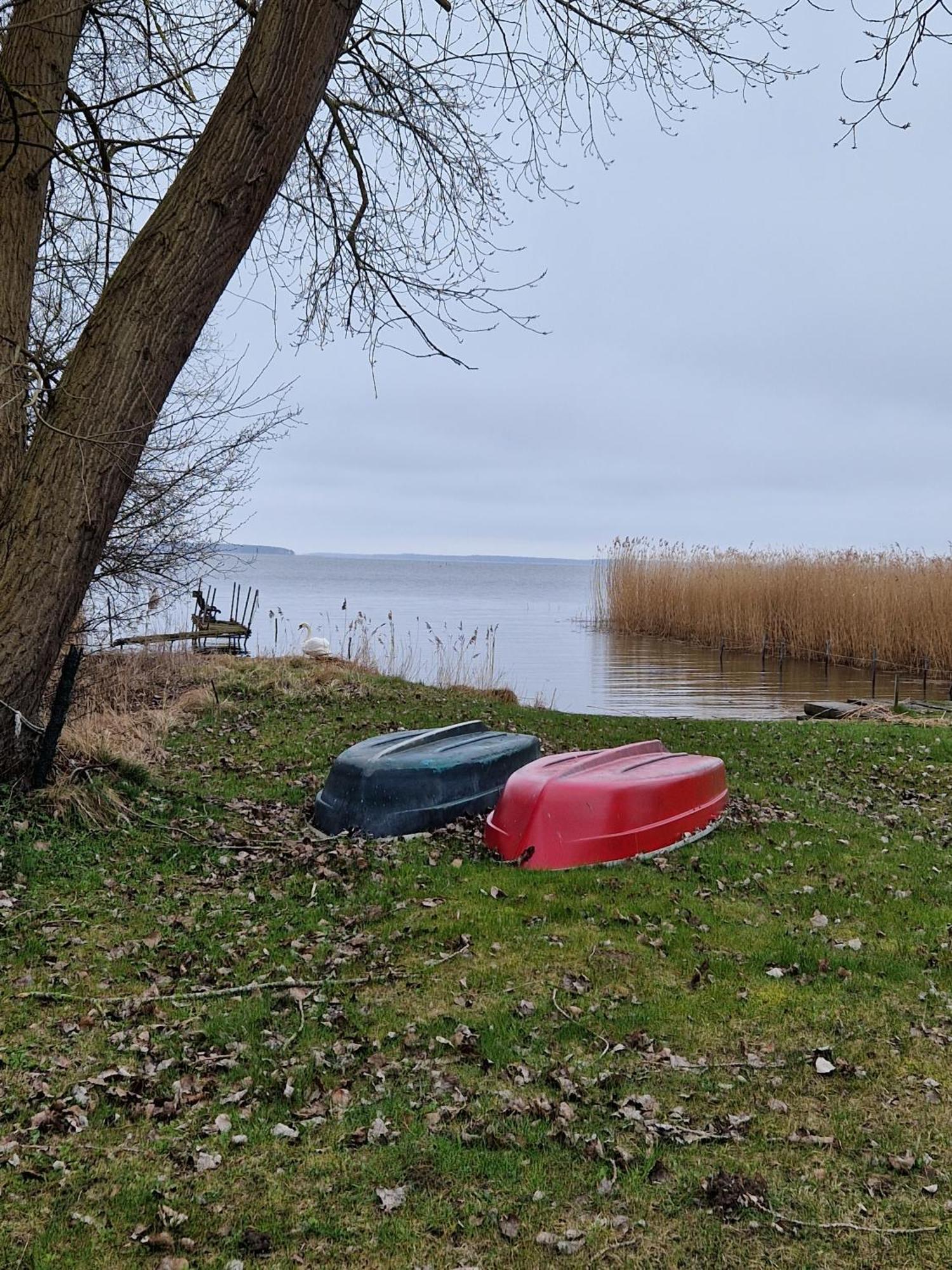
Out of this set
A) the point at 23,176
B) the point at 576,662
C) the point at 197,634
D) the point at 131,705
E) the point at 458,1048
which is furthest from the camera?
the point at 576,662

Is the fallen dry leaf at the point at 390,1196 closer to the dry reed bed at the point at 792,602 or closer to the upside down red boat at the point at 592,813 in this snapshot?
the upside down red boat at the point at 592,813

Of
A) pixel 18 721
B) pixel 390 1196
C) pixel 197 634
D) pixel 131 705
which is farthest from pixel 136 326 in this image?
pixel 197 634

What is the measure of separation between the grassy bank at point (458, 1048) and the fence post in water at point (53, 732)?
9.5 inches

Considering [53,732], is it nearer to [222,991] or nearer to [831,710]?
[222,991]

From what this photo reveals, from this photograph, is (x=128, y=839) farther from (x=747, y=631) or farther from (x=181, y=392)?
(x=747, y=631)

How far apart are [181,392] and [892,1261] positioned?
309 inches

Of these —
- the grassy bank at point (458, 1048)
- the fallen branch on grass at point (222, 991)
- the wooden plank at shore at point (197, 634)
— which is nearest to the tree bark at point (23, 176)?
the grassy bank at point (458, 1048)

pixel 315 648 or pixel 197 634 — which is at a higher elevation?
pixel 197 634

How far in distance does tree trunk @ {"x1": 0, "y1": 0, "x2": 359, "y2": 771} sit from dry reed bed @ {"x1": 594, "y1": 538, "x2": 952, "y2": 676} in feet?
57.3

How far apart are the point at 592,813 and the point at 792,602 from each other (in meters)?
18.3

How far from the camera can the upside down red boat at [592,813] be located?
6.07 m

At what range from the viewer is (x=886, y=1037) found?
4.03 metres

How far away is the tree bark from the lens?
6078 millimetres

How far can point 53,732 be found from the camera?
6.09m
